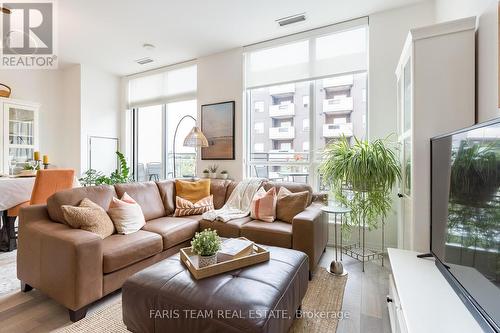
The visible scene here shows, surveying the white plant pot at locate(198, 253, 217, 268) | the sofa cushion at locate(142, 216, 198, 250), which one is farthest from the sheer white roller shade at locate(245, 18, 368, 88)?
the white plant pot at locate(198, 253, 217, 268)

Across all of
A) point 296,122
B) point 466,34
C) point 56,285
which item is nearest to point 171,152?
point 296,122

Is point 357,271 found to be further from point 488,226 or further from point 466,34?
point 466,34

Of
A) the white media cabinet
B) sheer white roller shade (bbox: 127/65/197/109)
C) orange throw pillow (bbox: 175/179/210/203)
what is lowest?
the white media cabinet

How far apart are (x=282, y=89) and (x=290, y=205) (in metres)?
1.93

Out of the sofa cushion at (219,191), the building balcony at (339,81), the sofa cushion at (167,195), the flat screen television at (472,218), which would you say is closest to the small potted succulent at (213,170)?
the sofa cushion at (219,191)

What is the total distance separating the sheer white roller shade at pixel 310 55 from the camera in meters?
3.28

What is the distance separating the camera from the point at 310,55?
11.7 ft

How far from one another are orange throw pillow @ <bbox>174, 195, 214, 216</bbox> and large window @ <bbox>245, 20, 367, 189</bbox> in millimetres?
1103

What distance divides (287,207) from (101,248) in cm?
182

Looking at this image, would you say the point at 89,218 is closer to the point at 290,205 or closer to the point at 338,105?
the point at 290,205

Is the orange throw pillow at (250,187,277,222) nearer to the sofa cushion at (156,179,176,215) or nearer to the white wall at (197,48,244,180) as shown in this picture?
the sofa cushion at (156,179,176,215)

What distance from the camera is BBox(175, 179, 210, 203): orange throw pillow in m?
3.34

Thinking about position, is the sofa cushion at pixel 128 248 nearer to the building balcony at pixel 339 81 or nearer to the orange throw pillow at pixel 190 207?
the orange throw pillow at pixel 190 207

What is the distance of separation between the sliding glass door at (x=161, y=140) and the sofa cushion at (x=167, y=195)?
1430mm
